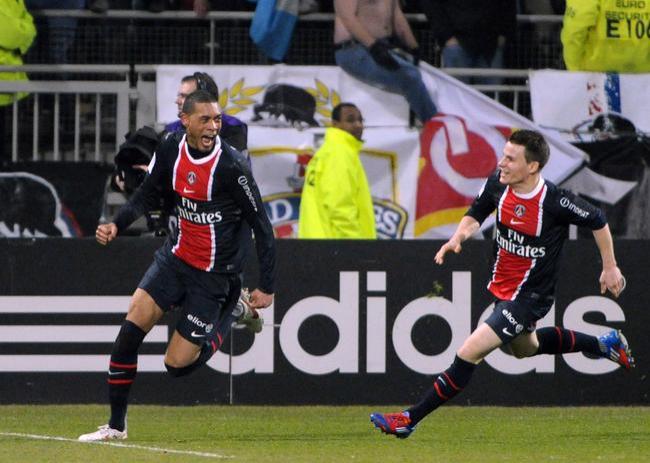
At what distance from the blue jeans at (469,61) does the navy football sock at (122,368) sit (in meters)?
5.75

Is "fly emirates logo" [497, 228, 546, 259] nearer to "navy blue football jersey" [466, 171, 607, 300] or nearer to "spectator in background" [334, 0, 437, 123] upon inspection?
"navy blue football jersey" [466, 171, 607, 300]

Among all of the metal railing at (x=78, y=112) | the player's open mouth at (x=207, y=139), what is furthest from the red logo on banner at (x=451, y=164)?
the player's open mouth at (x=207, y=139)

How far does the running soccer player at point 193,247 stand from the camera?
31.7 feet

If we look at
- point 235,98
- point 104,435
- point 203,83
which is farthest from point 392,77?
point 104,435

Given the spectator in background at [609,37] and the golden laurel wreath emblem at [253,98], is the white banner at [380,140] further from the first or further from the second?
the spectator in background at [609,37]

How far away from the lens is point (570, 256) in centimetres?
1252

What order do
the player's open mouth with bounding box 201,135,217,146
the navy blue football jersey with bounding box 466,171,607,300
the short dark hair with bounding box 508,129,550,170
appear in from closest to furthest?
the player's open mouth with bounding box 201,135,217,146, the short dark hair with bounding box 508,129,550,170, the navy blue football jersey with bounding box 466,171,607,300

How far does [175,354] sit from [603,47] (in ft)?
19.8

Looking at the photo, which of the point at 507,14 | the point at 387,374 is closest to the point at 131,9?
the point at 507,14

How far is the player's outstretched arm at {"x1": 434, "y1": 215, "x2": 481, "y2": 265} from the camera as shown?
9.75 metres

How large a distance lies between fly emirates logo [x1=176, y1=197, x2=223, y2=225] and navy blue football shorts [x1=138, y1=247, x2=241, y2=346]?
28 cm

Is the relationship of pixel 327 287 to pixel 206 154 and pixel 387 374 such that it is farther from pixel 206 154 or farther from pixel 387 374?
pixel 206 154

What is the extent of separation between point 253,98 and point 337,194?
4.80 feet

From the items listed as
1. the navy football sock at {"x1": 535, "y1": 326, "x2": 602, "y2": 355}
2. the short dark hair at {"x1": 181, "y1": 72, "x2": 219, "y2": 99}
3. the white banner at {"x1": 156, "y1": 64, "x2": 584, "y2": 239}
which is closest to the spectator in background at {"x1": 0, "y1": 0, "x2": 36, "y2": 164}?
the white banner at {"x1": 156, "y1": 64, "x2": 584, "y2": 239}
